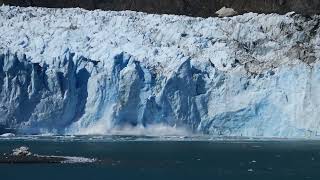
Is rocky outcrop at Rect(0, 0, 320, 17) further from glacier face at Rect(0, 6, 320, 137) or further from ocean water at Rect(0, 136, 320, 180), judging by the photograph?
ocean water at Rect(0, 136, 320, 180)

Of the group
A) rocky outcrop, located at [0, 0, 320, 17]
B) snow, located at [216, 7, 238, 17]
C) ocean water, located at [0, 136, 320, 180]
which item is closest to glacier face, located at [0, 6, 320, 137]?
ocean water, located at [0, 136, 320, 180]

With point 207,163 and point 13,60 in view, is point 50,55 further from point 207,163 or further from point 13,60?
point 207,163

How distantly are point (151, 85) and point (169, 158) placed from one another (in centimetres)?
819

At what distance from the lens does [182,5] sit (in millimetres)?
33969

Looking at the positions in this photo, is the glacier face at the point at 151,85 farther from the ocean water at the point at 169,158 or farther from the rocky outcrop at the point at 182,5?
the rocky outcrop at the point at 182,5

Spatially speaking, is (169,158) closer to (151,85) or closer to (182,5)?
(151,85)

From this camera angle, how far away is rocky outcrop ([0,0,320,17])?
33.2 metres

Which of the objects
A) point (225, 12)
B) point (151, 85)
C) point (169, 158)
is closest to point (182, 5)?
point (225, 12)

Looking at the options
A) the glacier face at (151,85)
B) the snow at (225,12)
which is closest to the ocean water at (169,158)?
the glacier face at (151,85)

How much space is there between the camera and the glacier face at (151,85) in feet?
84.4

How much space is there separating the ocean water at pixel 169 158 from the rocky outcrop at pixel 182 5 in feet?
30.0

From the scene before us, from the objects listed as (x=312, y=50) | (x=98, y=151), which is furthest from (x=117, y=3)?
(x=98, y=151)

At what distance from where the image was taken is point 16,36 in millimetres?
27906

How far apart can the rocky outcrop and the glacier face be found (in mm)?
5141
